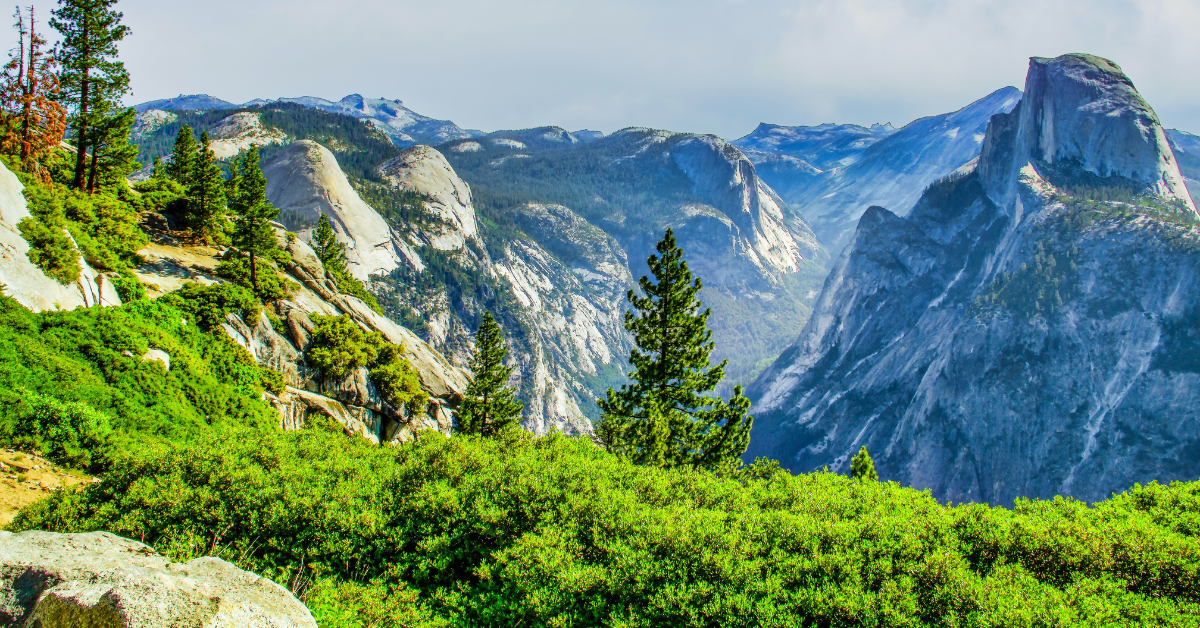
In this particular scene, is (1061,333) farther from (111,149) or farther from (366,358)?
(111,149)

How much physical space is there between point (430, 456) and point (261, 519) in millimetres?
5215

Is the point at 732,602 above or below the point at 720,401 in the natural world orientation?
below

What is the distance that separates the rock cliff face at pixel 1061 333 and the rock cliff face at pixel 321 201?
5983 inches

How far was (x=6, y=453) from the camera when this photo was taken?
15969 millimetres

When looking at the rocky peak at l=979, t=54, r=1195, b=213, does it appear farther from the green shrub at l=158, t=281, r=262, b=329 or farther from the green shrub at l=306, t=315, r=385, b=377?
the green shrub at l=158, t=281, r=262, b=329

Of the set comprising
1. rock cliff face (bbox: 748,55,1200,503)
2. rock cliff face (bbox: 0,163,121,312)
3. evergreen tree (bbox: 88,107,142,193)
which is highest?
rock cliff face (bbox: 748,55,1200,503)

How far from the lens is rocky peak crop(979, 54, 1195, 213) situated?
148500mm

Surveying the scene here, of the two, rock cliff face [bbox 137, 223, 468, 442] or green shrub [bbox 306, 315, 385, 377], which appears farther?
green shrub [bbox 306, 315, 385, 377]

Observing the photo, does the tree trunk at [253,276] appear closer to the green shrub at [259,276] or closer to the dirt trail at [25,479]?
the green shrub at [259,276]

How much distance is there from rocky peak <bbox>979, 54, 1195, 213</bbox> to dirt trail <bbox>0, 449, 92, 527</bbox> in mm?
207451

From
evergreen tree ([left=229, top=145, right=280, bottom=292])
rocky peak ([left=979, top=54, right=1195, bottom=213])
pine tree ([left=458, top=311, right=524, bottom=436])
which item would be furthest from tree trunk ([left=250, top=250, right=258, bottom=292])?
rocky peak ([left=979, top=54, right=1195, bottom=213])

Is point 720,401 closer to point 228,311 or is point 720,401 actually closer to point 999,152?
point 228,311

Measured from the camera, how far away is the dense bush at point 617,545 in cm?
1066

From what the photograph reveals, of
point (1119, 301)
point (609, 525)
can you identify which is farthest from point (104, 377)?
point (1119, 301)
